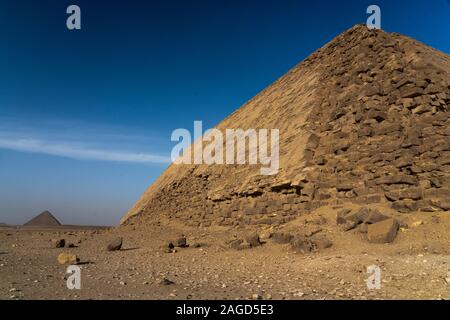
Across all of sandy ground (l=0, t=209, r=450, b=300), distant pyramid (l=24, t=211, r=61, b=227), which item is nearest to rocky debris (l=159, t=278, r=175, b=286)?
sandy ground (l=0, t=209, r=450, b=300)

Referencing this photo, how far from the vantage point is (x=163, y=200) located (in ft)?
59.5

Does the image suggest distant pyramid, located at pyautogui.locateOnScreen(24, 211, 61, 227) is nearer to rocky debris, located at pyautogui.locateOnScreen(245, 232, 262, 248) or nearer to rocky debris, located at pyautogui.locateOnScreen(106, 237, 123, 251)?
rocky debris, located at pyautogui.locateOnScreen(106, 237, 123, 251)

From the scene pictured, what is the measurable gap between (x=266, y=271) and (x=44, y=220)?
35135 mm

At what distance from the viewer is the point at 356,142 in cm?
989

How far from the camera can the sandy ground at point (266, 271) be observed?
14.6 ft

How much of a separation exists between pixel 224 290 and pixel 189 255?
3.69 metres

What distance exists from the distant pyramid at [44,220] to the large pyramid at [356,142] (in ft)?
87.3

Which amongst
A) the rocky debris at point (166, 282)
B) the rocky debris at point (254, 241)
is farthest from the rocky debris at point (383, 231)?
the rocky debris at point (166, 282)

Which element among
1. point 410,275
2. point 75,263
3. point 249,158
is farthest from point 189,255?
point 249,158

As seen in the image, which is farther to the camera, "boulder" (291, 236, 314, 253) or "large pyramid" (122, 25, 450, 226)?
"large pyramid" (122, 25, 450, 226)

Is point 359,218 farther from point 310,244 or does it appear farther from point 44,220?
point 44,220

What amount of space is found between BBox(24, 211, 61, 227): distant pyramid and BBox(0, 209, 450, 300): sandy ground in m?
30.0

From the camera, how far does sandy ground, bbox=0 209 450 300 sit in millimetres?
4457

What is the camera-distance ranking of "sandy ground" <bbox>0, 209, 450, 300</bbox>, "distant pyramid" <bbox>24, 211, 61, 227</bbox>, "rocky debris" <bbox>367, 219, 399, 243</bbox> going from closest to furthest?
"sandy ground" <bbox>0, 209, 450, 300</bbox>, "rocky debris" <bbox>367, 219, 399, 243</bbox>, "distant pyramid" <bbox>24, 211, 61, 227</bbox>
